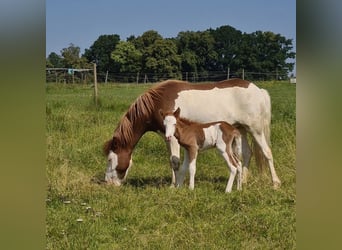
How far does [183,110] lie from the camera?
4527 mm

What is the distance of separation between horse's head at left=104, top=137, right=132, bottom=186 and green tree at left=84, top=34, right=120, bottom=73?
877 mm

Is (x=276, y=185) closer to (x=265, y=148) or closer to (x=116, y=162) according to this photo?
(x=265, y=148)

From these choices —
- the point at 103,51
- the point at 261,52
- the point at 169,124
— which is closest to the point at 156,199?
the point at 169,124

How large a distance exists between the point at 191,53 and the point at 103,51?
1373 millimetres

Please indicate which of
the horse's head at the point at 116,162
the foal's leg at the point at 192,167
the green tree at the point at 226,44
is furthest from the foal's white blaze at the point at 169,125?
the green tree at the point at 226,44

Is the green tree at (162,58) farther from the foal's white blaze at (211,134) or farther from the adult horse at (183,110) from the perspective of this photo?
the foal's white blaze at (211,134)

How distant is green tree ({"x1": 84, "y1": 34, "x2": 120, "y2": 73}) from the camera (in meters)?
3.50

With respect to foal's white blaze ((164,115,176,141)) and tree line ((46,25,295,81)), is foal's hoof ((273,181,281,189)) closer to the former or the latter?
foal's white blaze ((164,115,176,141))

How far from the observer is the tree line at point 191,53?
80.0 inches
